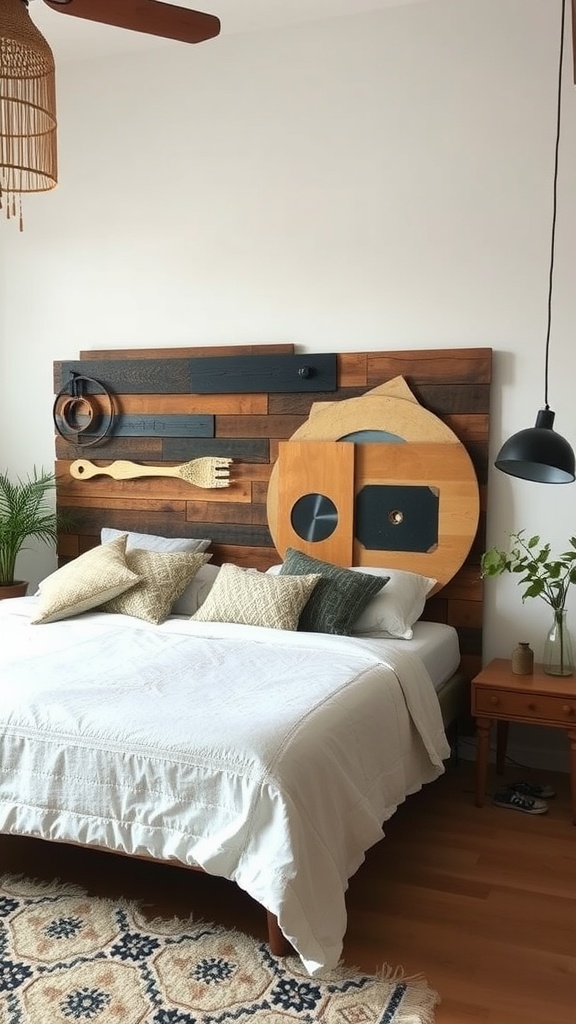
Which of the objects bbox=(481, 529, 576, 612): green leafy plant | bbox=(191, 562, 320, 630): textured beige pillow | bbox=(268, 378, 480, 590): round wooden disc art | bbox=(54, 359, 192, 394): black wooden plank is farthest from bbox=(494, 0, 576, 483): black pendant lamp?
bbox=(54, 359, 192, 394): black wooden plank

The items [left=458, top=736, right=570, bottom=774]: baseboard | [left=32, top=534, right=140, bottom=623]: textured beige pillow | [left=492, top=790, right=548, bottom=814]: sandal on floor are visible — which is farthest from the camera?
[left=458, top=736, right=570, bottom=774]: baseboard

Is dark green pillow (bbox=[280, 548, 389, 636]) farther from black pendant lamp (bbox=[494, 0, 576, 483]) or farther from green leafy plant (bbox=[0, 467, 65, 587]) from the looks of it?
green leafy plant (bbox=[0, 467, 65, 587])

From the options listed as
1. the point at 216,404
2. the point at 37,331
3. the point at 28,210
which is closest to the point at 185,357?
the point at 216,404

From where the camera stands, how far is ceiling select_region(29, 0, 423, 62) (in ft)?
13.4

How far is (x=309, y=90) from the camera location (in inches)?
169

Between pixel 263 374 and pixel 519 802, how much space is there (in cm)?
210

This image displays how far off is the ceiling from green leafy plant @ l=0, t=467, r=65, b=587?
205 cm

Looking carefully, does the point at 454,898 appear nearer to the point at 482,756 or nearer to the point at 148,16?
the point at 482,756

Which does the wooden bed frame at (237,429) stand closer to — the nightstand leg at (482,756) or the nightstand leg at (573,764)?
Result: the nightstand leg at (482,756)

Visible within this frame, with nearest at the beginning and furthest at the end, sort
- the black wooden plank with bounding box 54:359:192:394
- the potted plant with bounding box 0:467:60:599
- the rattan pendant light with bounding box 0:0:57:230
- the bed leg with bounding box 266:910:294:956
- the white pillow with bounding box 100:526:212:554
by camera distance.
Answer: the rattan pendant light with bounding box 0:0:57:230
the bed leg with bounding box 266:910:294:956
the white pillow with bounding box 100:526:212:554
the black wooden plank with bounding box 54:359:192:394
the potted plant with bounding box 0:467:60:599

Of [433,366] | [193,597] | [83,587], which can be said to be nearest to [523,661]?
[433,366]

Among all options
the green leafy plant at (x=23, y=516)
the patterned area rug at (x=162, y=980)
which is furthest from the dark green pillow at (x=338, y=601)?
the green leafy plant at (x=23, y=516)

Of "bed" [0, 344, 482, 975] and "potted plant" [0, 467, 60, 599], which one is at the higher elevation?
"potted plant" [0, 467, 60, 599]

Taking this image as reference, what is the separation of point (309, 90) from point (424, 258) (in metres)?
0.93
